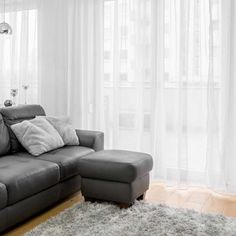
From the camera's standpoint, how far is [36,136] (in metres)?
3.44

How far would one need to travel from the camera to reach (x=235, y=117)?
3719 millimetres

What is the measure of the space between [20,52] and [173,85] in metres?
2.30

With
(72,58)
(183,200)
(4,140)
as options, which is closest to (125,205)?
(183,200)

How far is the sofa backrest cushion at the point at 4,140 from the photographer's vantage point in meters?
3.39

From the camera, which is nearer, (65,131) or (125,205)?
(125,205)

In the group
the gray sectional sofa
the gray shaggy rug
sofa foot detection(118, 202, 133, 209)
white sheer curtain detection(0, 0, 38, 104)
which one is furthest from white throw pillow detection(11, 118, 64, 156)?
white sheer curtain detection(0, 0, 38, 104)

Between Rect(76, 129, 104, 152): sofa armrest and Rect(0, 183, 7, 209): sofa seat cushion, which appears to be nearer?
Rect(0, 183, 7, 209): sofa seat cushion

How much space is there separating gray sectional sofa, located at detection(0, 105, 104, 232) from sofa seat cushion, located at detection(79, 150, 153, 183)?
0.23 metres

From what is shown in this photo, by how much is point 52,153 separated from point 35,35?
83.4 inches

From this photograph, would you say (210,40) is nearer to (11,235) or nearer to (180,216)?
(180,216)

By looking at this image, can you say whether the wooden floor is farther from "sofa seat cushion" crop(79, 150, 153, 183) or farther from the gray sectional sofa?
"sofa seat cushion" crop(79, 150, 153, 183)

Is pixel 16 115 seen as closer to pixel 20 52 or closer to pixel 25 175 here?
pixel 25 175

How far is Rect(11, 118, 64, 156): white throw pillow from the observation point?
341 cm

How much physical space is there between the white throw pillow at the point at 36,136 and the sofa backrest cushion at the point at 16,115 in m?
0.08
